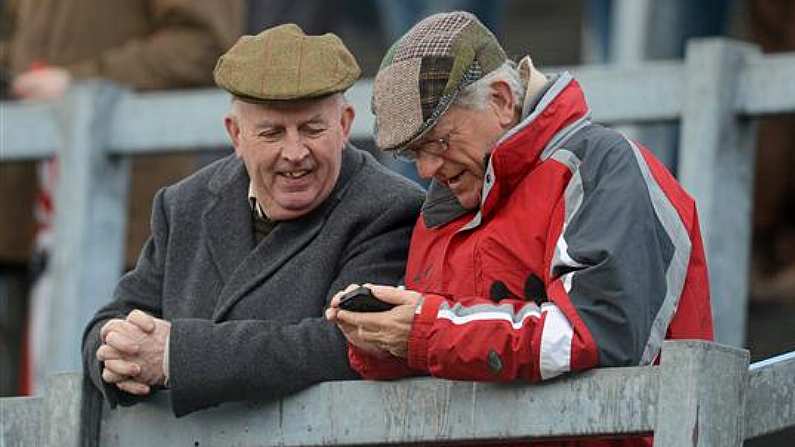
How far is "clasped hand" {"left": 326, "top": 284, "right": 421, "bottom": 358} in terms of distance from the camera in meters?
3.89

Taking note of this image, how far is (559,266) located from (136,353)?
85 cm

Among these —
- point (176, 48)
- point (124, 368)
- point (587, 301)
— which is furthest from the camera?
point (176, 48)

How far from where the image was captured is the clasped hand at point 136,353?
169 inches

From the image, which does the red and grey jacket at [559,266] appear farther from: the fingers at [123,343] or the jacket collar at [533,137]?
the fingers at [123,343]

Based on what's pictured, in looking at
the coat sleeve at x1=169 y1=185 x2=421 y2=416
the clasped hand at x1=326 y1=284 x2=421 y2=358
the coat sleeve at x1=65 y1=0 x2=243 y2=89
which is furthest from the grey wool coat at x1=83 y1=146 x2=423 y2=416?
the coat sleeve at x1=65 y1=0 x2=243 y2=89

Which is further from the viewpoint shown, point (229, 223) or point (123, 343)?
point (229, 223)

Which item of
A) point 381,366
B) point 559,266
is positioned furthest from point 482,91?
point 381,366

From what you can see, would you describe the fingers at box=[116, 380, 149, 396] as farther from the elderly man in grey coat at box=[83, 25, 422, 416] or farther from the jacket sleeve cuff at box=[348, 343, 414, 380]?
the jacket sleeve cuff at box=[348, 343, 414, 380]

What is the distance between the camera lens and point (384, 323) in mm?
3908

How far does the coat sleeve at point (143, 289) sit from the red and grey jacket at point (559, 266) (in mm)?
636

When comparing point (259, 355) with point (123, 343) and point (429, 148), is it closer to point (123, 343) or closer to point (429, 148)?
point (123, 343)

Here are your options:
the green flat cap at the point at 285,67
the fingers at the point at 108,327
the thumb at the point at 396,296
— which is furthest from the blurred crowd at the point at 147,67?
the thumb at the point at 396,296

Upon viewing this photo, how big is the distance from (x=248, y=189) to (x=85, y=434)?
1.80 ft

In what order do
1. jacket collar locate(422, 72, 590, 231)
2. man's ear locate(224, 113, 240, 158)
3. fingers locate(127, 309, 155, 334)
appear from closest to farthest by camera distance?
1. jacket collar locate(422, 72, 590, 231)
2. fingers locate(127, 309, 155, 334)
3. man's ear locate(224, 113, 240, 158)
